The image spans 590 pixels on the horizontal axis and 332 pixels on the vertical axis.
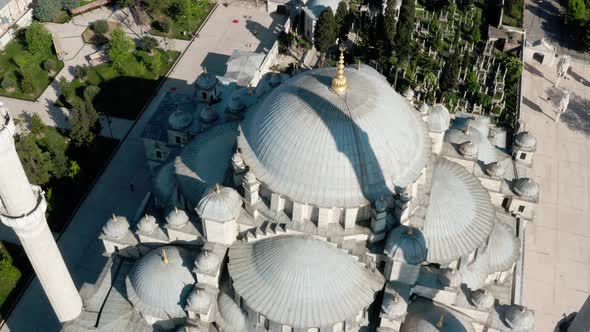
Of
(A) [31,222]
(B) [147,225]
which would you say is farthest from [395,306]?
(A) [31,222]

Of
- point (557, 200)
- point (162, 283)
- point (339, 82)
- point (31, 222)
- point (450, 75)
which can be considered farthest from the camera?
point (450, 75)

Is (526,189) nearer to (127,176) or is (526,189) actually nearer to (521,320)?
(521,320)

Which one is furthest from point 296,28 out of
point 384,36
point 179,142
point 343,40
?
point 179,142

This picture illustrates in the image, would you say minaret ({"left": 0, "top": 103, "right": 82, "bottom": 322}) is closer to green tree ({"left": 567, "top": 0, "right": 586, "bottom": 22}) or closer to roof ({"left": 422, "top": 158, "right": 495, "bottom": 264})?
roof ({"left": 422, "top": 158, "right": 495, "bottom": 264})

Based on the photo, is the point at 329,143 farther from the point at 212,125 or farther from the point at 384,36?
the point at 384,36

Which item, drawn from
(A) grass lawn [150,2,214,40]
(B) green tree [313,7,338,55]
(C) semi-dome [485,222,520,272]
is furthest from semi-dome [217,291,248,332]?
(A) grass lawn [150,2,214,40]

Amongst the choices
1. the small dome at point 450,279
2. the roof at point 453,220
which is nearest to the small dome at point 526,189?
the roof at point 453,220
